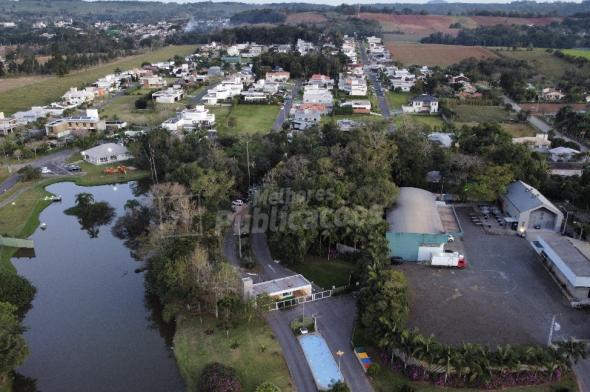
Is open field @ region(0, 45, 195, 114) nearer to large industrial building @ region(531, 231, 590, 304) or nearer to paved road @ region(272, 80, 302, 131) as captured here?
paved road @ region(272, 80, 302, 131)

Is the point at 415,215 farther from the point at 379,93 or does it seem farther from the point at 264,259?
the point at 379,93

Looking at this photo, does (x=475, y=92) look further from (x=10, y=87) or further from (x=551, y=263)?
(x=10, y=87)

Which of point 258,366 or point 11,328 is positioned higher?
point 11,328

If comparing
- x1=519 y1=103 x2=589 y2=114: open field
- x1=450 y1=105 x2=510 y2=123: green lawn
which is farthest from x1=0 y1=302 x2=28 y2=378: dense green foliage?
x1=519 y1=103 x2=589 y2=114: open field

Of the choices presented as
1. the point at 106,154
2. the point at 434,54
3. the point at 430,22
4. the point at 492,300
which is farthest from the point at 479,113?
the point at 430,22

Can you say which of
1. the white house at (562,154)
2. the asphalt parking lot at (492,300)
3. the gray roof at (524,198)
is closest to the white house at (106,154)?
the asphalt parking lot at (492,300)

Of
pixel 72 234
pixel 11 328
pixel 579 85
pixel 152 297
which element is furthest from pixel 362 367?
pixel 579 85

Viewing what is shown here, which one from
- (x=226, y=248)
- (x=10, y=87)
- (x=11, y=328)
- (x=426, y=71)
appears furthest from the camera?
(x=426, y=71)
